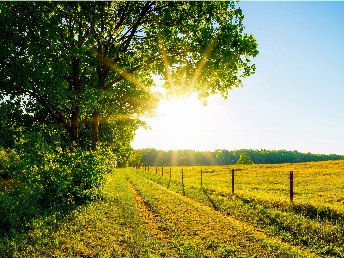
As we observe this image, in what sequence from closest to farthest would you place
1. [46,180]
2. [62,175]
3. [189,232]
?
[189,232] → [46,180] → [62,175]

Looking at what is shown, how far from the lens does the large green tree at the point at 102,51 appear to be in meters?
16.3

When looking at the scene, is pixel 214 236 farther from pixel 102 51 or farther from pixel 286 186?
pixel 286 186

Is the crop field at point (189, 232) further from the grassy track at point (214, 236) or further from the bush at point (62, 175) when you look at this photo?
the bush at point (62, 175)

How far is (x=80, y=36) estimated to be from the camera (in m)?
19.3

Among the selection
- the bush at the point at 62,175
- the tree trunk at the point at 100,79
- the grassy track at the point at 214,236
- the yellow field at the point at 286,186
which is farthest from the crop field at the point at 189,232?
the tree trunk at the point at 100,79

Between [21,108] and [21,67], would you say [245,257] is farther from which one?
[21,108]

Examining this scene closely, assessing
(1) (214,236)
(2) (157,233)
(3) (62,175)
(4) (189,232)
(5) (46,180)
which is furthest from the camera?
(3) (62,175)

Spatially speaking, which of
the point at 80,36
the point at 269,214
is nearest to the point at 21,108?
the point at 80,36

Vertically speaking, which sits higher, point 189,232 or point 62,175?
point 62,175

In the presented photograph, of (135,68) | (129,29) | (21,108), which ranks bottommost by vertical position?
(21,108)

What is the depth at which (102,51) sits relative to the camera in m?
20.6

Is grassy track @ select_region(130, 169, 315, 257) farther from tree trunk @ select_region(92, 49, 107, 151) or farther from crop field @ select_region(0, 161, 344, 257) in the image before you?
tree trunk @ select_region(92, 49, 107, 151)

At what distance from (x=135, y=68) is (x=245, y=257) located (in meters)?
15.6

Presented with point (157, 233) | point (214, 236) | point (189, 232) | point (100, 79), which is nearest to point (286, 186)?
point (100, 79)
